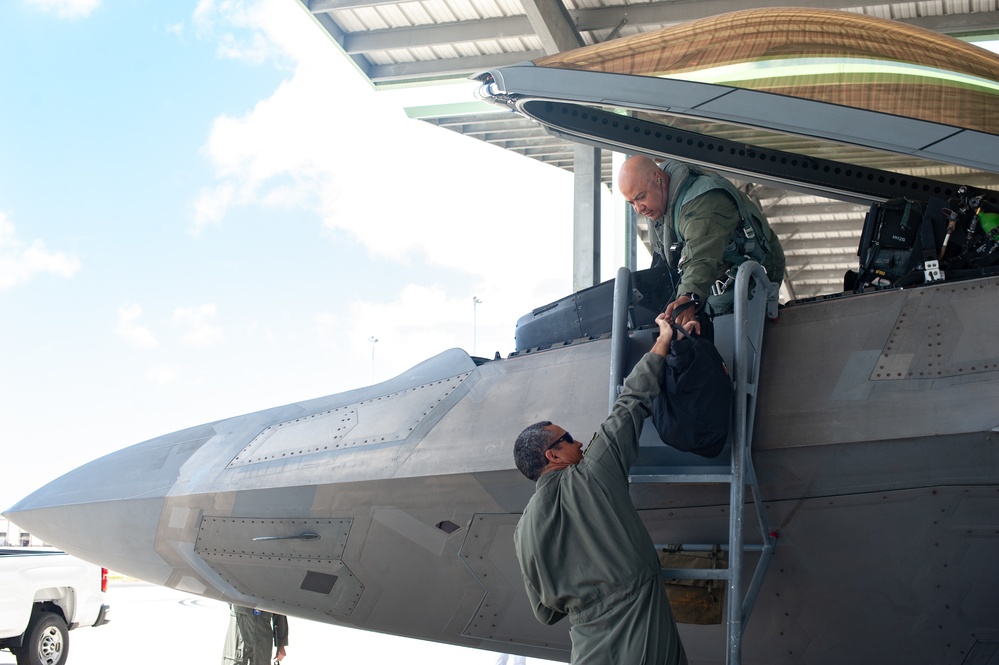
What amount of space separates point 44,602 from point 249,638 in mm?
5490

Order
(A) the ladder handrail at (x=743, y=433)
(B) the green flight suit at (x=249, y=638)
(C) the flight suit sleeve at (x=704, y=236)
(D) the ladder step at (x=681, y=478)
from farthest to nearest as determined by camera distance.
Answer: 1. (B) the green flight suit at (x=249, y=638)
2. (C) the flight suit sleeve at (x=704, y=236)
3. (D) the ladder step at (x=681, y=478)
4. (A) the ladder handrail at (x=743, y=433)

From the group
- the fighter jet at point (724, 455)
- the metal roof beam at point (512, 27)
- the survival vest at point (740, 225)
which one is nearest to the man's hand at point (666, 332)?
the fighter jet at point (724, 455)

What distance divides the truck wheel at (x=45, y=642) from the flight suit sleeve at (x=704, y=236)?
431 inches

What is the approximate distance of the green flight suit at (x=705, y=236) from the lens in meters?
3.72

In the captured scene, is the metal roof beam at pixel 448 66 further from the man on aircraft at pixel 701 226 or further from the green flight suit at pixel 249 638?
the man on aircraft at pixel 701 226

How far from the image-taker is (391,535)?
4.28 metres

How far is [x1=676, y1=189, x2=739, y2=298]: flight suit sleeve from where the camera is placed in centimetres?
369

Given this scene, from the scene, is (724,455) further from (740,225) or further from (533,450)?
(740,225)

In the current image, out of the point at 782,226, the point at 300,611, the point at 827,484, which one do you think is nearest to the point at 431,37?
the point at 782,226

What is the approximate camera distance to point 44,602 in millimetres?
11820

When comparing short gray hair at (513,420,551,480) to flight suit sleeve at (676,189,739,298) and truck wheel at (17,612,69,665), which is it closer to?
flight suit sleeve at (676,189,739,298)

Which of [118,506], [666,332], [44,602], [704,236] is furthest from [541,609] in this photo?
[44,602]

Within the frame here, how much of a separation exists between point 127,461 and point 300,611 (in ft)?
4.94

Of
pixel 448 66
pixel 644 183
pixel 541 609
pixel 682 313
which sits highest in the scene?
pixel 448 66
